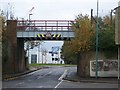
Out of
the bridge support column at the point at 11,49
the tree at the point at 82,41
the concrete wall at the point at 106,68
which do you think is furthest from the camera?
the bridge support column at the point at 11,49

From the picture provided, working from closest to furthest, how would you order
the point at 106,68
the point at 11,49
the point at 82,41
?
the point at 106,68 → the point at 82,41 → the point at 11,49

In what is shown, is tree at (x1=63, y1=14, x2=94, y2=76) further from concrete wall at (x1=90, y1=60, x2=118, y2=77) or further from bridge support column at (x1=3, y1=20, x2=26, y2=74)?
bridge support column at (x1=3, y1=20, x2=26, y2=74)

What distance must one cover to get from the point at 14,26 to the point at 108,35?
582 inches

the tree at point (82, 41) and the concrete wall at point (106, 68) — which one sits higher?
the tree at point (82, 41)

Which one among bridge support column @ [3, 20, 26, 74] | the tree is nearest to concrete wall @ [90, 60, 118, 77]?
the tree

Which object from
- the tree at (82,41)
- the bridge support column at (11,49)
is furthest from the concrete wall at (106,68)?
the bridge support column at (11,49)

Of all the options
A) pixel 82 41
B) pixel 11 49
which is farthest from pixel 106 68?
pixel 11 49

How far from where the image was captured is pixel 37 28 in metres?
52.4

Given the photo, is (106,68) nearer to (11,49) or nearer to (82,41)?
(82,41)

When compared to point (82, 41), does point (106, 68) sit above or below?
below

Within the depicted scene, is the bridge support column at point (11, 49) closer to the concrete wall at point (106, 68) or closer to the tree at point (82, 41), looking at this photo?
the tree at point (82, 41)

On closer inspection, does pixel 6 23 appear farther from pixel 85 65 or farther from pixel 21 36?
pixel 85 65

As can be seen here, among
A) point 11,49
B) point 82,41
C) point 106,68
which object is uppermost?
point 82,41

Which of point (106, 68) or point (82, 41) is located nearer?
point (106, 68)
